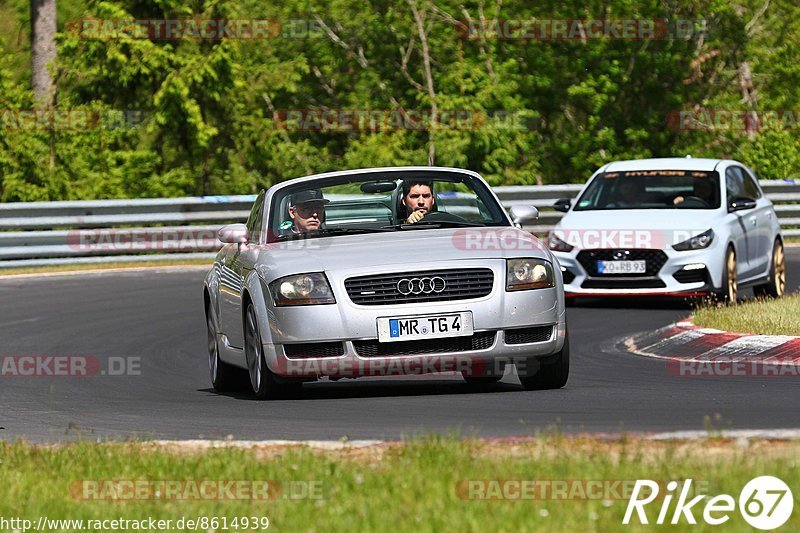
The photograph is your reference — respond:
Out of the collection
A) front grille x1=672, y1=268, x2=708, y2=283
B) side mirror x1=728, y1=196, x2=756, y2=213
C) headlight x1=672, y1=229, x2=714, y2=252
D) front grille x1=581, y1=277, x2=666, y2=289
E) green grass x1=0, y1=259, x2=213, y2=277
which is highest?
side mirror x1=728, y1=196, x2=756, y2=213

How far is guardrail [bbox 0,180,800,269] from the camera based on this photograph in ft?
84.3

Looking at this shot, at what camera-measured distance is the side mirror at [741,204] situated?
18203 millimetres

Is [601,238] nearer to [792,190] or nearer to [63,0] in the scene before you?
[792,190]

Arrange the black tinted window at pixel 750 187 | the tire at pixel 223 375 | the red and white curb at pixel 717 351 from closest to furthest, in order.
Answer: the red and white curb at pixel 717 351, the tire at pixel 223 375, the black tinted window at pixel 750 187

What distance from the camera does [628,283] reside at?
58.4ft

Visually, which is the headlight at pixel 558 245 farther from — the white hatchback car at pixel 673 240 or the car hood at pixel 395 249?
the car hood at pixel 395 249

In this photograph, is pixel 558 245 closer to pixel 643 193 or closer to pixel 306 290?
pixel 643 193

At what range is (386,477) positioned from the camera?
703 centimetres

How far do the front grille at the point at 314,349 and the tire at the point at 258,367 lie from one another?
262 millimetres

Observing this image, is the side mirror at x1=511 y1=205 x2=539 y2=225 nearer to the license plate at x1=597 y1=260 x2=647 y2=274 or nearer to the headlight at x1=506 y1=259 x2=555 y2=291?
the headlight at x1=506 y1=259 x2=555 y2=291

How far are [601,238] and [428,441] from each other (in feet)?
34.4

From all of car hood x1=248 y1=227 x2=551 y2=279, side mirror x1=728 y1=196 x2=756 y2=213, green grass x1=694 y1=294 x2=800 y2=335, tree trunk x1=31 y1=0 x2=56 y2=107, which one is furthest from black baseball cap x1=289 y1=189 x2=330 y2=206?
tree trunk x1=31 y1=0 x2=56 y2=107

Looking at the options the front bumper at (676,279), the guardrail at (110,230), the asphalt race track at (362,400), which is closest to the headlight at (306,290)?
the asphalt race track at (362,400)

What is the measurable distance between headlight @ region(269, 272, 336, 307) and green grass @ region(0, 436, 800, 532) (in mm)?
2335
